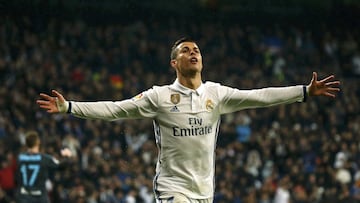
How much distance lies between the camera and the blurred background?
16.7 metres

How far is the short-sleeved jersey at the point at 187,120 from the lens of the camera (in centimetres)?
679

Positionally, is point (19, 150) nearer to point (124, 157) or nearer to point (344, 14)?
point (124, 157)

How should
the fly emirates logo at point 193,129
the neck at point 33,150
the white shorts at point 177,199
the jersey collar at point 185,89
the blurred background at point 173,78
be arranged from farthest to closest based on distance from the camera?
1. the blurred background at point 173,78
2. the neck at point 33,150
3. the jersey collar at point 185,89
4. the fly emirates logo at point 193,129
5. the white shorts at point 177,199

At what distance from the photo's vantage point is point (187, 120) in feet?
22.5

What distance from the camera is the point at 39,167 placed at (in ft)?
36.7

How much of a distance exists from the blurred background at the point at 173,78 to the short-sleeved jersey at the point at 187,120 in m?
7.91

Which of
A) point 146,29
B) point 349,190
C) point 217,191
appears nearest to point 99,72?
point 146,29

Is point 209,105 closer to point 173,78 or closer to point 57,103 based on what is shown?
point 57,103

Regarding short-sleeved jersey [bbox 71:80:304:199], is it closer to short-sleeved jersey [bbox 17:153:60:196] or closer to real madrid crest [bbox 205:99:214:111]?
real madrid crest [bbox 205:99:214:111]

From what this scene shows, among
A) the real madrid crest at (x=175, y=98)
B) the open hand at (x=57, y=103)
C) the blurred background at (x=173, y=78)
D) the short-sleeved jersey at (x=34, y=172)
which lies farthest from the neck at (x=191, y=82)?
the blurred background at (x=173, y=78)

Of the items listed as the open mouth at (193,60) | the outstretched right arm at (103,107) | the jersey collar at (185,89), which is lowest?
the outstretched right arm at (103,107)

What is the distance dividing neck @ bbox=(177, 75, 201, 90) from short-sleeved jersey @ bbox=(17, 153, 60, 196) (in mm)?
4555

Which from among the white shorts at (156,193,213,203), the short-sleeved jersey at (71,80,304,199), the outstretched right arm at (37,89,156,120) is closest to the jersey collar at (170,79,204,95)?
the short-sleeved jersey at (71,80,304,199)

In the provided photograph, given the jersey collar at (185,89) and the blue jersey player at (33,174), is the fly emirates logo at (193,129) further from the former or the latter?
the blue jersey player at (33,174)
